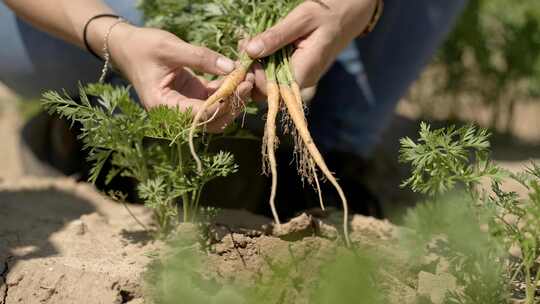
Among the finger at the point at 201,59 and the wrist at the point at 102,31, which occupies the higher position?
the wrist at the point at 102,31

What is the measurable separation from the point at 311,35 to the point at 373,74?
1.17 meters

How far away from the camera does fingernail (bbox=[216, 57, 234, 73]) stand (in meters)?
1.87

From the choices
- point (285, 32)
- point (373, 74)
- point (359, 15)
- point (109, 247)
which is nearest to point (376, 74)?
point (373, 74)

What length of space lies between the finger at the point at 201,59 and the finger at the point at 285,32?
8 cm

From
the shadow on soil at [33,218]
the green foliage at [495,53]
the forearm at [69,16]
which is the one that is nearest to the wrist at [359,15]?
the forearm at [69,16]

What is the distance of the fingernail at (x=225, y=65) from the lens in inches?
73.5

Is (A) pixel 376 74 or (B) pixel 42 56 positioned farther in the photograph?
(A) pixel 376 74

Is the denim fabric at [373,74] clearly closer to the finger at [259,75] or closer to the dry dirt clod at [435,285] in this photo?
the finger at [259,75]

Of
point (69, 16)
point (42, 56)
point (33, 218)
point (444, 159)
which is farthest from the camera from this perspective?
point (42, 56)

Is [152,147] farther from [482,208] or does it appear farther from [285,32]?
[482,208]

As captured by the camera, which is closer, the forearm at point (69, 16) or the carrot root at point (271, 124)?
the carrot root at point (271, 124)

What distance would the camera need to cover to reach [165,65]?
186cm

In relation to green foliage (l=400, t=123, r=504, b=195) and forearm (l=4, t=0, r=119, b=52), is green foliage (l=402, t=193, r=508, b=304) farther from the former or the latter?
forearm (l=4, t=0, r=119, b=52)

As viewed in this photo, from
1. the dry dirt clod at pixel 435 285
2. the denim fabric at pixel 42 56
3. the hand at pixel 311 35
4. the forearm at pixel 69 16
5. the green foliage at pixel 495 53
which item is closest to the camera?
the dry dirt clod at pixel 435 285
